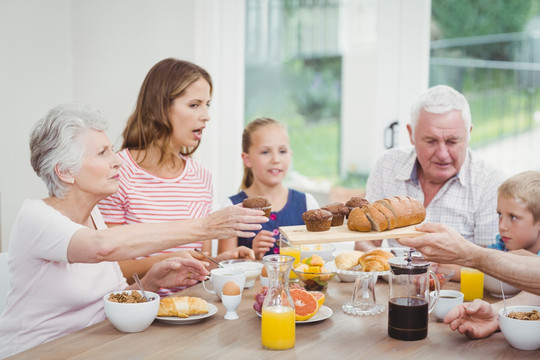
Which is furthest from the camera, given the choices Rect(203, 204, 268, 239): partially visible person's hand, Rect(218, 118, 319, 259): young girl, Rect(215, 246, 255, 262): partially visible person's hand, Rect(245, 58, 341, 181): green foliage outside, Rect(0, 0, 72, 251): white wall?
Rect(245, 58, 341, 181): green foliage outside

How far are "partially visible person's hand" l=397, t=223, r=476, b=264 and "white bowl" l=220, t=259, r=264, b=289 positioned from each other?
1.99 ft

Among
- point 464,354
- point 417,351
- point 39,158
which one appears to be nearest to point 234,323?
point 417,351

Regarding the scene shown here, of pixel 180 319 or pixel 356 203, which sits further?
pixel 356 203

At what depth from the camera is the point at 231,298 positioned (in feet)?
6.04

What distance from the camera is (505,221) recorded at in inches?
92.9

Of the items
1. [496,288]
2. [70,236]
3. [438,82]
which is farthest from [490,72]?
[70,236]

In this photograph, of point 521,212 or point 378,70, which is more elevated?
point 378,70

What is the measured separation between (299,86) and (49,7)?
5.89 feet

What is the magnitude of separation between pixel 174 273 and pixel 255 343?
573 mm

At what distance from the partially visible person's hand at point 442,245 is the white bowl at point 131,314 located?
77 centimetres

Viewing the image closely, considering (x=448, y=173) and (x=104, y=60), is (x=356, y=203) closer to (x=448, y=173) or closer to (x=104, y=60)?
(x=448, y=173)

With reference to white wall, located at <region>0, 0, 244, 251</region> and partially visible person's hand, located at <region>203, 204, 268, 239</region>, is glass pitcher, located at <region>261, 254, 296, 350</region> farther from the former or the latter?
white wall, located at <region>0, 0, 244, 251</region>

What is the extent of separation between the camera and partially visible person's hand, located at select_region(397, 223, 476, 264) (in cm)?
180

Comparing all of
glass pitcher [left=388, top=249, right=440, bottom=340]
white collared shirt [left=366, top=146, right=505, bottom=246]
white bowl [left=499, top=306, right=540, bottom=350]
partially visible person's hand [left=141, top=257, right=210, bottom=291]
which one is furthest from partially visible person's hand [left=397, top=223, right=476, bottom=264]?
white collared shirt [left=366, top=146, right=505, bottom=246]
